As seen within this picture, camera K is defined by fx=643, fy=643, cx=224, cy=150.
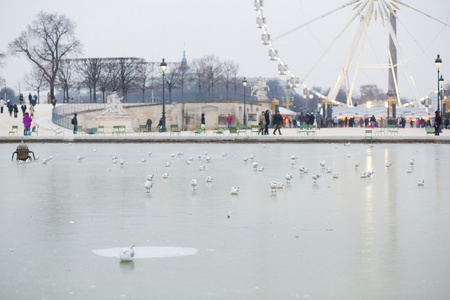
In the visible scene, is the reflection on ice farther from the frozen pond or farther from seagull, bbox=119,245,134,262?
seagull, bbox=119,245,134,262

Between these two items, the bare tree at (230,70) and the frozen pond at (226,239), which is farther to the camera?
the bare tree at (230,70)

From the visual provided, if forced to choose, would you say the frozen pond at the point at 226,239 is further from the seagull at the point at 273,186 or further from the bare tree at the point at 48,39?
the bare tree at the point at 48,39

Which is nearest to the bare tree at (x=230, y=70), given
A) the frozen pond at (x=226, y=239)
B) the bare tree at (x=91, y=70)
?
the bare tree at (x=91, y=70)

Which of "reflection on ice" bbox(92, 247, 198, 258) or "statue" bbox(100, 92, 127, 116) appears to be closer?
"reflection on ice" bbox(92, 247, 198, 258)

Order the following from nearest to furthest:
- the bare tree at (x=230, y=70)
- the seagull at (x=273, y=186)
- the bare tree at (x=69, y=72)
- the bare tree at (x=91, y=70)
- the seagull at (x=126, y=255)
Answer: the seagull at (x=126, y=255) → the seagull at (x=273, y=186) → the bare tree at (x=91, y=70) → the bare tree at (x=69, y=72) → the bare tree at (x=230, y=70)

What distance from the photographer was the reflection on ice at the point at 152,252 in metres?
5.59

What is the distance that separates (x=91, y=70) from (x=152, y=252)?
7843cm

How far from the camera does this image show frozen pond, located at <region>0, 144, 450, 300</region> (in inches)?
182

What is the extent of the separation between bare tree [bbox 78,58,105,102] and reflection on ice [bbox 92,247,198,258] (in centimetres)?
7641

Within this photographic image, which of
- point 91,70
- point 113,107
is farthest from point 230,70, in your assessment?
point 113,107

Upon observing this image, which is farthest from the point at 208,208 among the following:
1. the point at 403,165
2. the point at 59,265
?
the point at 403,165

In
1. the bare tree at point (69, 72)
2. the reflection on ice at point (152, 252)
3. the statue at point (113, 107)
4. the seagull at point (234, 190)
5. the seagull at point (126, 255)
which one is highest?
the bare tree at point (69, 72)

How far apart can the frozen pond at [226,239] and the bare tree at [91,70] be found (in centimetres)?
7123

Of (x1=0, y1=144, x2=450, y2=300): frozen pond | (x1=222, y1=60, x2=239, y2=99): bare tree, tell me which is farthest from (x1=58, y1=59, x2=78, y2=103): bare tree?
(x1=0, y1=144, x2=450, y2=300): frozen pond
